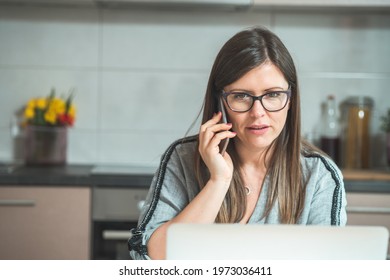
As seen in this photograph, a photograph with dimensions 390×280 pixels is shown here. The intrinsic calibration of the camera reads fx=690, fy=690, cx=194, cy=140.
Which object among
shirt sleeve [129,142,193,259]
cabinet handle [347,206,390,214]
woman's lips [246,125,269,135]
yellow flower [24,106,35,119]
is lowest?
cabinet handle [347,206,390,214]

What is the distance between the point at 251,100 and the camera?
120cm

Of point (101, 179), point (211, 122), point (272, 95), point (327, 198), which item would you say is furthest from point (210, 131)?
point (101, 179)

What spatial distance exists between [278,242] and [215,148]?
422 millimetres

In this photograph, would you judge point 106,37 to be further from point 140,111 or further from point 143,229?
point 143,229

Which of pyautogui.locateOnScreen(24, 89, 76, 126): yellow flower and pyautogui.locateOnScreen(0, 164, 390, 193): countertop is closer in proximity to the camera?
pyautogui.locateOnScreen(0, 164, 390, 193): countertop

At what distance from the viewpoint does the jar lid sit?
8.32ft

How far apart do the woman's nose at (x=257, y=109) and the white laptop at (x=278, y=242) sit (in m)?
0.38

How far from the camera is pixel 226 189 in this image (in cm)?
123

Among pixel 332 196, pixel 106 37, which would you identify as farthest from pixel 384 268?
pixel 106 37

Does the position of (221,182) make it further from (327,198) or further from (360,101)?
(360,101)

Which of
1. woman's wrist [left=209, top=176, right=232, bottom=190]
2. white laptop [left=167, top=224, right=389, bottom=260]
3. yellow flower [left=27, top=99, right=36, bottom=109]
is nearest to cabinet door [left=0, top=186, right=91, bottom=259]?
yellow flower [left=27, top=99, right=36, bottom=109]

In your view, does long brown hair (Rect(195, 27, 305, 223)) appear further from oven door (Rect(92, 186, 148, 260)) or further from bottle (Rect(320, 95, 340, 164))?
bottle (Rect(320, 95, 340, 164))

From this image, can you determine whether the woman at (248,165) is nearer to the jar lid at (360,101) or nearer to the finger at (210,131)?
the finger at (210,131)

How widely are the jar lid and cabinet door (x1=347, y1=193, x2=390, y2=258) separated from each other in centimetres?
45
